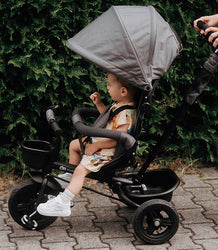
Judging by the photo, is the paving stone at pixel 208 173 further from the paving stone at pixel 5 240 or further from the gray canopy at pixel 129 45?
the paving stone at pixel 5 240

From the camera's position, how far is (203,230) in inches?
169

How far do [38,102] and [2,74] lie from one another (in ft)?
1.54

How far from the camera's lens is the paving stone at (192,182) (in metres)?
5.29

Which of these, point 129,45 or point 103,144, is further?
point 103,144

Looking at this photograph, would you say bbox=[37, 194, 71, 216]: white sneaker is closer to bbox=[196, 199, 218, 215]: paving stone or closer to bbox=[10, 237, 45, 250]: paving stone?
bbox=[10, 237, 45, 250]: paving stone

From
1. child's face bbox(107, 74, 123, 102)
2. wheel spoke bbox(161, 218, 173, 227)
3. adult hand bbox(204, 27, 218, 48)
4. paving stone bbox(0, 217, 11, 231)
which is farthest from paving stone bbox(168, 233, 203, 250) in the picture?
adult hand bbox(204, 27, 218, 48)

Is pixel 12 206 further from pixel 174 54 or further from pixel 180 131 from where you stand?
pixel 180 131

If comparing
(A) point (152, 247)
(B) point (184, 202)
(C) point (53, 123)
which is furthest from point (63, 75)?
(A) point (152, 247)

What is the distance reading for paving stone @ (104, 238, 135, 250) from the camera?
4.00 metres

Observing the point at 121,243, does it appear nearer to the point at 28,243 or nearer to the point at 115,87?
the point at 28,243

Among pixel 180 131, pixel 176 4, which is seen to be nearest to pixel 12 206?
pixel 180 131

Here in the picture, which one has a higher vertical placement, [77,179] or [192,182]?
[77,179]

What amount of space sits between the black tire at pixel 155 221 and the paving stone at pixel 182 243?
0.08m

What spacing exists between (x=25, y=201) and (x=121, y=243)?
0.89 metres
